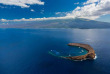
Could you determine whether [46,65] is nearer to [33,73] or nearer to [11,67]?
Answer: [33,73]

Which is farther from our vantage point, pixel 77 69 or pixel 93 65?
pixel 93 65

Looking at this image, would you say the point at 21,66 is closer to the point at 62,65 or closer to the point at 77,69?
the point at 62,65

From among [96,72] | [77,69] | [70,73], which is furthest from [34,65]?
[96,72]

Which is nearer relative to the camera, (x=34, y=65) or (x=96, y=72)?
(x=96, y=72)

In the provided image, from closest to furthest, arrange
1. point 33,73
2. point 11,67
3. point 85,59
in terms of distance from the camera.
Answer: point 33,73 → point 11,67 → point 85,59

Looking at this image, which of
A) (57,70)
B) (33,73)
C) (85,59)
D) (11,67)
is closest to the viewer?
(33,73)

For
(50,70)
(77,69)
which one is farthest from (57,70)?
(77,69)

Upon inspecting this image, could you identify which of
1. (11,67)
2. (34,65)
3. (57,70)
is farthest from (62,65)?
(11,67)

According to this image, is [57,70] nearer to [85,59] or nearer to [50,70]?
[50,70]

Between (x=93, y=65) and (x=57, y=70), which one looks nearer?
(x=57, y=70)
